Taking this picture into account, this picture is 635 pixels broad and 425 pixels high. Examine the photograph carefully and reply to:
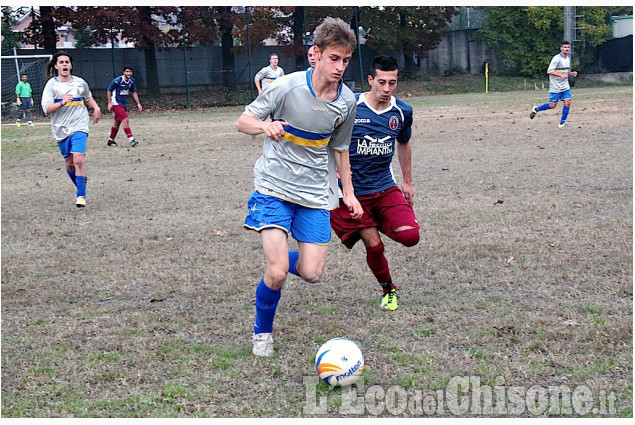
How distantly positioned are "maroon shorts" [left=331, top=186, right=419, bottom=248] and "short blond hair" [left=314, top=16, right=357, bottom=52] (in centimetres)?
144

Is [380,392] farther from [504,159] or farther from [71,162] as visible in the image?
[504,159]

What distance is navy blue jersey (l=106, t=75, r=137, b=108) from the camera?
17828mm

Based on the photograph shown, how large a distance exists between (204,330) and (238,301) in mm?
666

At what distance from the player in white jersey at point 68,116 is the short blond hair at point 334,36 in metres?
5.95

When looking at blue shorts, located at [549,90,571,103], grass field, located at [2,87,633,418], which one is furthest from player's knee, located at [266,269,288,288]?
blue shorts, located at [549,90,571,103]

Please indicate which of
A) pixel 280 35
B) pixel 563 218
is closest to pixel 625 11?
pixel 280 35

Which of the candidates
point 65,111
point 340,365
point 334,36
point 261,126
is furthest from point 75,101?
point 340,365

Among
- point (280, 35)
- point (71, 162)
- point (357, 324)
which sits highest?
point (280, 35)

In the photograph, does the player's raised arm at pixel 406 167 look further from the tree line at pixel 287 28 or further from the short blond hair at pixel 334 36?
the tree line at pixel 287 28

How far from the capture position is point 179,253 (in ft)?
23.8

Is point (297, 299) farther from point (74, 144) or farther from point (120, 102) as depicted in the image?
point (120, 102)

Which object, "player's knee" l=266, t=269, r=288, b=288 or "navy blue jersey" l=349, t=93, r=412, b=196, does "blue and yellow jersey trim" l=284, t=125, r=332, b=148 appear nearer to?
"player's knee" l=266, t=269, r=288, b=288

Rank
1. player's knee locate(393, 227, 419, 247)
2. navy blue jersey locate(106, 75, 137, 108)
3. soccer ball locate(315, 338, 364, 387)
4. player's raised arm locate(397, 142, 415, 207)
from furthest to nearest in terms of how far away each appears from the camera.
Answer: navy blue jersey locate(106, 75, 137, 108)
player's raised arm locate(397, 142, 415, 207)
player's knee locate(393, 227, 419, 247)
soccer ball locate(315, 338, 364, 387)

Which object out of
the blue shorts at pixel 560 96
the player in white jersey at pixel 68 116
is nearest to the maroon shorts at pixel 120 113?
the player in white jersey at pixel 68 116
